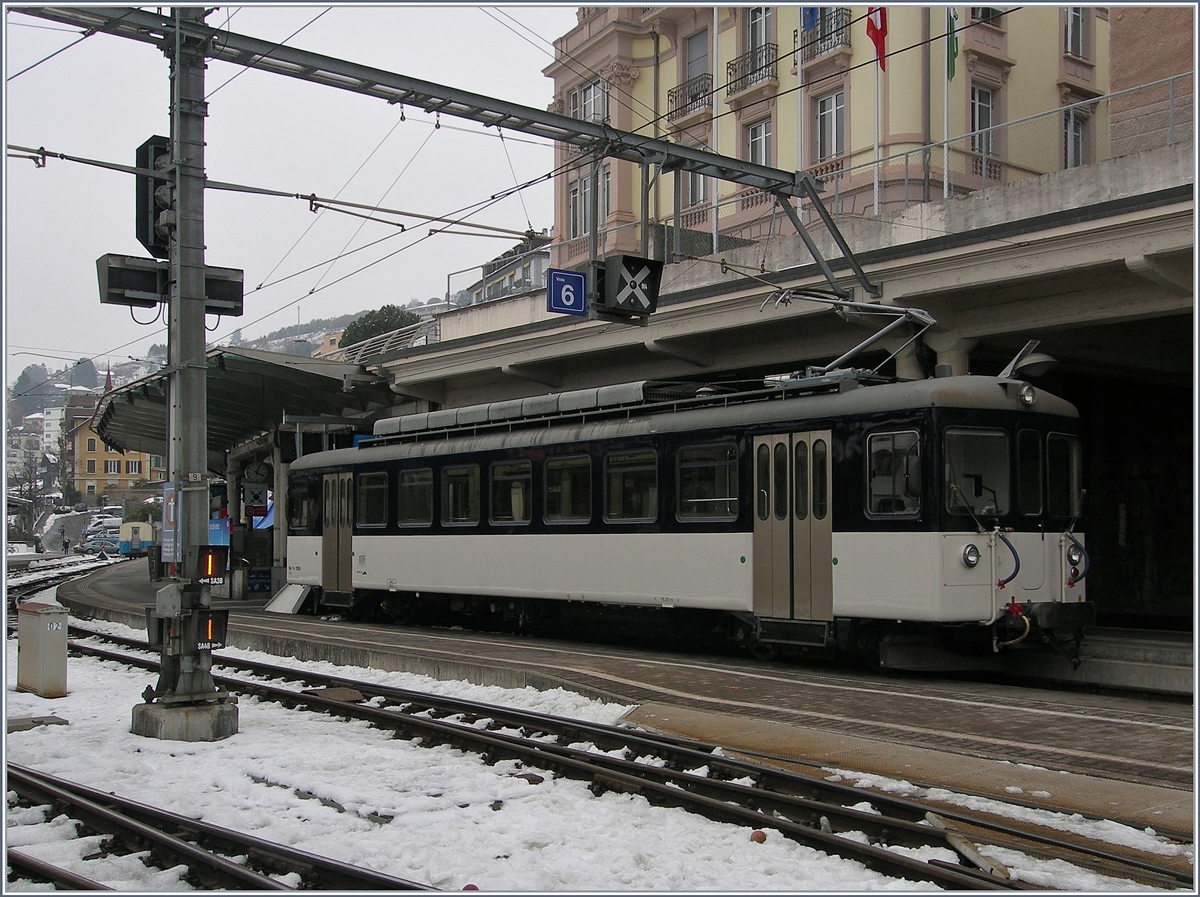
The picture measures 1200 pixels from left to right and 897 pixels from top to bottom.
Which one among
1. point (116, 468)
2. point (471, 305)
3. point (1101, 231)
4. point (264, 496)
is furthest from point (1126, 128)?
point (116, 468)

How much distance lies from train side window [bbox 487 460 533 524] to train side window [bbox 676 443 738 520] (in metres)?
3.20

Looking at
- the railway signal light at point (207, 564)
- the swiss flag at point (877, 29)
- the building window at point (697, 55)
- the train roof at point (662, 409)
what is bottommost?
the railway signal light at point (207, 564)

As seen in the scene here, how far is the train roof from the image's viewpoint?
41.7 feet

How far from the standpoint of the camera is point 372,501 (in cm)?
2111

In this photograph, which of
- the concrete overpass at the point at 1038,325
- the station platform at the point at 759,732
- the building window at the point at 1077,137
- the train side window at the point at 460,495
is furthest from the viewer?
the building window at the point at 1077,137

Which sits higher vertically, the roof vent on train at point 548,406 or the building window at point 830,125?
the building window at point 830,125

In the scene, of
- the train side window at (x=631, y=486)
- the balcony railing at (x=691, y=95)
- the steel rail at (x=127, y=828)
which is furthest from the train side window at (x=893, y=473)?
the balcony railing at (x=691, y=95)

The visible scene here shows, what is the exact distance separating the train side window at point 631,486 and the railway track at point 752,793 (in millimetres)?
4531

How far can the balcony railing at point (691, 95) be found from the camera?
107 ft

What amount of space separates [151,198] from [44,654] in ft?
19.1

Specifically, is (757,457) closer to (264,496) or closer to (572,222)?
(572,222)

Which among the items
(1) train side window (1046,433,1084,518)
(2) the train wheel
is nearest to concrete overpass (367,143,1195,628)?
(1) train side window (1046,433,1084,518)

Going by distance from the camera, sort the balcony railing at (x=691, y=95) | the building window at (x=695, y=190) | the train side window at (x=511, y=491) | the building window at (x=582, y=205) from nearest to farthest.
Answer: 1. the train side window at (x=511, y=491)
2. the building window at (x=695, y=190)
3. the balcony railing at (x=691, y=95)
4. the building window at (x=582, y=205)

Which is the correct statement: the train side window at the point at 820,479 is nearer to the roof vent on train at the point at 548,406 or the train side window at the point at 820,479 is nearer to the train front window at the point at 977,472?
the train front window at the point at 977,472
